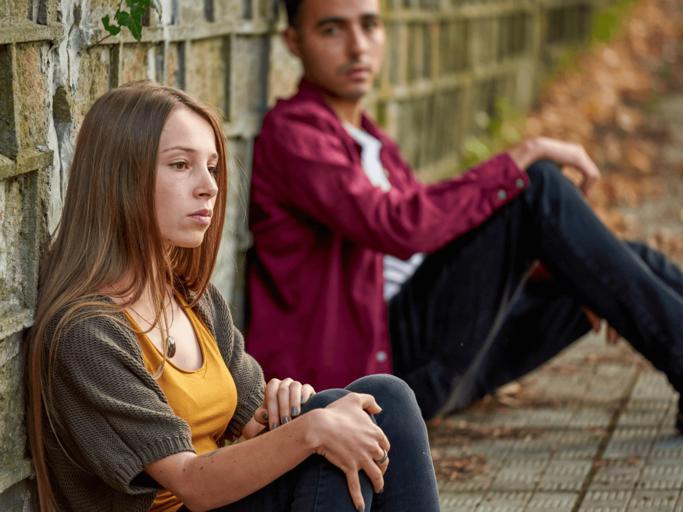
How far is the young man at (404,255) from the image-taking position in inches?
104

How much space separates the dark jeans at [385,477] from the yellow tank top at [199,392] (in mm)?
143

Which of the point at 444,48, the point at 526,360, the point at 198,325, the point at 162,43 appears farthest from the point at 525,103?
the point at 198,325

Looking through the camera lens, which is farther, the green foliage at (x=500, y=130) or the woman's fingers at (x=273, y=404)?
the green foliage at (x=500, y=130)

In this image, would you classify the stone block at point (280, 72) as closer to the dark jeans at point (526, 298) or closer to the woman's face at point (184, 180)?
the dark jeans at point (526, 298)

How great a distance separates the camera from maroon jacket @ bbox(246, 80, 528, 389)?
267cm

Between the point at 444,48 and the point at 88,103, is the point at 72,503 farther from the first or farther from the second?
the point at 444,48

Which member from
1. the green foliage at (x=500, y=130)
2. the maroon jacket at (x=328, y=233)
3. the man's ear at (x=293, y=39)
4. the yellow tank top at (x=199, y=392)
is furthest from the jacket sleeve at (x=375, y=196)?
the green foliage at (x=500, y=130)

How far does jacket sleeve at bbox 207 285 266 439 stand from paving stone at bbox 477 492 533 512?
804mm

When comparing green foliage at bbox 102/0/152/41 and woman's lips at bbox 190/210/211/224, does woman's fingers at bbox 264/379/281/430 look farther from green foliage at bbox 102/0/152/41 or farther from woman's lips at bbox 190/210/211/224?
green foliage at bbox 102/0/152/41

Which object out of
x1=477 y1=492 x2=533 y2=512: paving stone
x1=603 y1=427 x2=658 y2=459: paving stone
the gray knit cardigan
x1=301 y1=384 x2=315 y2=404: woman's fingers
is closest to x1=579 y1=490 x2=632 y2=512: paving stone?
x1=477 y1=492 x2=533 y2=512: paving stone

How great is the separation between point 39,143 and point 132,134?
0.25 metres

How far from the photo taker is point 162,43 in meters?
2.44

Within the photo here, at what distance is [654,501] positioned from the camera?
2.34 meters

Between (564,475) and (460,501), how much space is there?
13.7 inches
